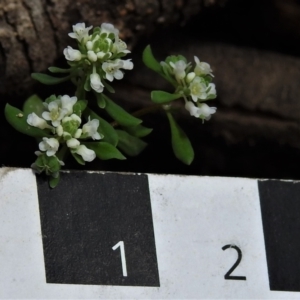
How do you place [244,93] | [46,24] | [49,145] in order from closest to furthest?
1. [49,145]
2. [46,24]
3. [244,93]


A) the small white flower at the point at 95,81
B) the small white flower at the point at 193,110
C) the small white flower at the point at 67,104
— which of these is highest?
the small white flower at the point at 95,81

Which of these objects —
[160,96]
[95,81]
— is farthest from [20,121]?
[160,96]

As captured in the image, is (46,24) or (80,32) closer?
(80,32)

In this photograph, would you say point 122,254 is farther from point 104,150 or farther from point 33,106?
point 33,106

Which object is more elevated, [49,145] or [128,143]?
[49,145]

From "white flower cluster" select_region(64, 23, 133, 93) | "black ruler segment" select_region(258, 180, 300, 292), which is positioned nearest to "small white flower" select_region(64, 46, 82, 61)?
"white flower cluster" select_region(64, 23, 133, 93)

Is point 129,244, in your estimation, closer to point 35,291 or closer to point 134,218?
point 134,218

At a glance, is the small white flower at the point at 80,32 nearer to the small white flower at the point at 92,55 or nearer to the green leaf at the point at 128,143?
the small white flower at the point at 92,55

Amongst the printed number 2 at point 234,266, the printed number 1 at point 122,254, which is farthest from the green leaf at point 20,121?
the printed number 2 at point 234,266
